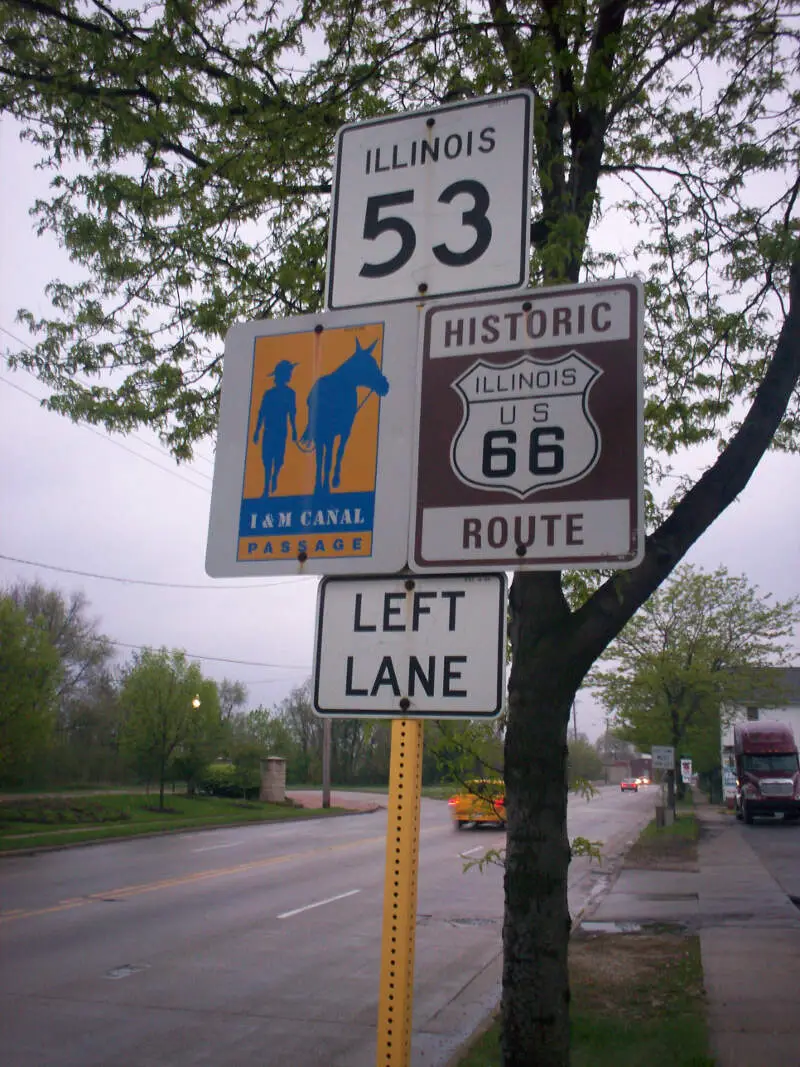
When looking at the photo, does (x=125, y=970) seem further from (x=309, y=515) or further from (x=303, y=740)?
(x=303, y=740)

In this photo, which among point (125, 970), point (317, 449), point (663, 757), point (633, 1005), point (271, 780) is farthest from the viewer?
point (271, 780)

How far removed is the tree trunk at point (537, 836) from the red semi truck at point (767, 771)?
3342 centimetres

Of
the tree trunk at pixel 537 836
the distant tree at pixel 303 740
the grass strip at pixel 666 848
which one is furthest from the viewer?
the distant tree at pixel 303 740

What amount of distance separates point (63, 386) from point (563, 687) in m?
4.89

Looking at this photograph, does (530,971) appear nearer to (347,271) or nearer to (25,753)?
(347,271)

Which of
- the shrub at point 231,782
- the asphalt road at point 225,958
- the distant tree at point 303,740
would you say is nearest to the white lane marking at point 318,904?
the asphalt road at point 225,958

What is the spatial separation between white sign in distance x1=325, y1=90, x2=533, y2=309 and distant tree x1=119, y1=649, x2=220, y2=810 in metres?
30.3

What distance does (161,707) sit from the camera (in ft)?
104

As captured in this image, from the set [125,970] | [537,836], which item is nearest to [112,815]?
[125,970]

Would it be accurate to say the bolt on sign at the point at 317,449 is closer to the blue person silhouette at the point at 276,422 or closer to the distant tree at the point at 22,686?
the blue person silhouette at the point at 276,422

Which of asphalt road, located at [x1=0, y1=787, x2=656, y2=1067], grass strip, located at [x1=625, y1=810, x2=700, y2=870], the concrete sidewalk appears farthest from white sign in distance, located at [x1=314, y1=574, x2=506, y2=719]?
grass strip, located at [x1=625, y1=810, x2=700, y2=870]

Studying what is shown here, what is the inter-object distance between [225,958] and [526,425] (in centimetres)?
939

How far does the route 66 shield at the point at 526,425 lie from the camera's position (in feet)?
7.84

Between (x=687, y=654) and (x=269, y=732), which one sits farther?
(x=269, y=732)
